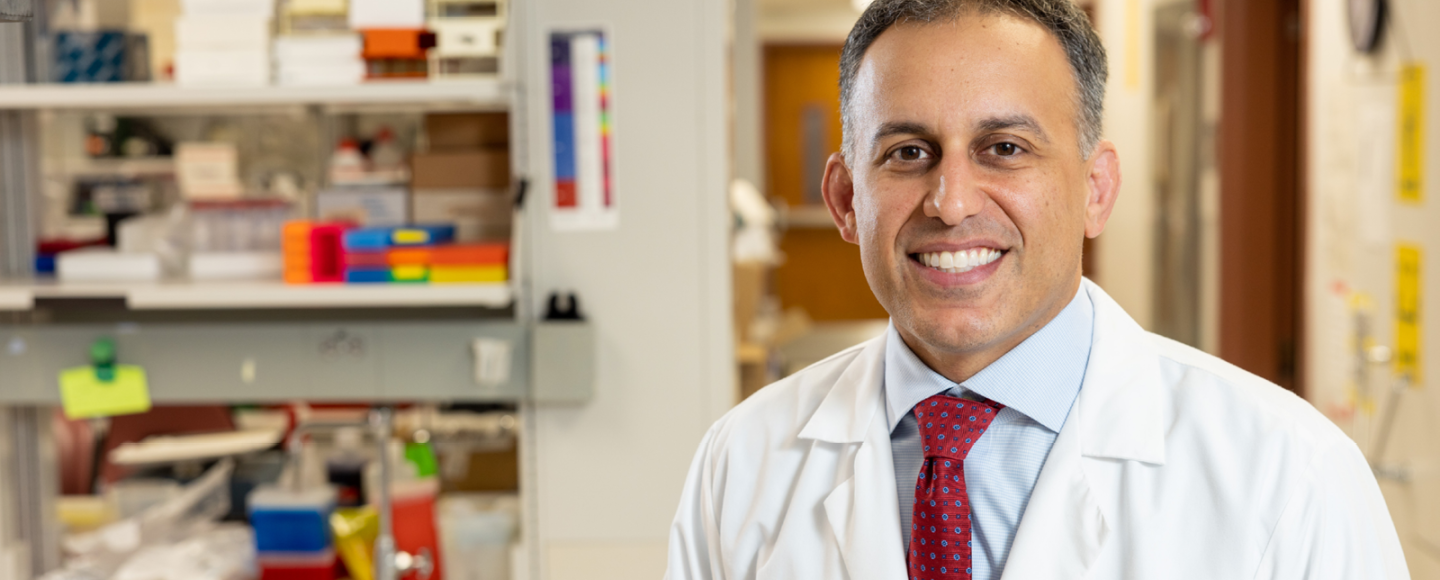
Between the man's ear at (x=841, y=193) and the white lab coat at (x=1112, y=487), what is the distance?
0.47ft

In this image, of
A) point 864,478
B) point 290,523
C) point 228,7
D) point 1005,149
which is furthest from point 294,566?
point 1005,149

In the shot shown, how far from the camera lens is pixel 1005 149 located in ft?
3.35

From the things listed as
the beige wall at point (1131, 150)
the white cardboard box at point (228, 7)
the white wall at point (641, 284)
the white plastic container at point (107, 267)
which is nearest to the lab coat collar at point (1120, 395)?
the white wall at point (641, 284)

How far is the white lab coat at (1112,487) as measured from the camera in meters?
0.95

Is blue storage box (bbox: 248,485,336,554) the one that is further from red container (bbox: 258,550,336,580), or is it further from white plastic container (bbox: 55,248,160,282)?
white plastic container (bbox: 55,248,160,282)

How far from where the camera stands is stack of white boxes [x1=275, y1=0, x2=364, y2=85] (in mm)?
2113

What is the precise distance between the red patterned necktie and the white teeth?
0.15 metres

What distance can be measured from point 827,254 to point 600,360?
21.2 feet

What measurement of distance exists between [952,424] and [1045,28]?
37 centimetres

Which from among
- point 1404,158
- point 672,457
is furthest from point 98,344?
point 1404,158

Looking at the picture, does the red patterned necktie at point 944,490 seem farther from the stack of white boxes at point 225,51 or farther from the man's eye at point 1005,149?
the stack of white boxes at point 225,51

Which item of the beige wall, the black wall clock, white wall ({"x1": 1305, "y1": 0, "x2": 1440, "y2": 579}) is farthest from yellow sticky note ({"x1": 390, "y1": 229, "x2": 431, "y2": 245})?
the beige wall

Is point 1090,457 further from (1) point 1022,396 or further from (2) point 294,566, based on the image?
(2) point 294,566

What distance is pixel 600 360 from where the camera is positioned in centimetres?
225
